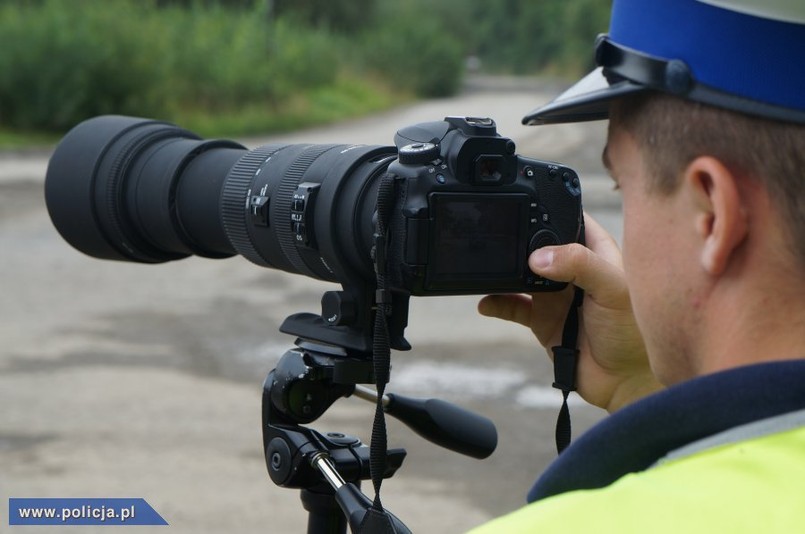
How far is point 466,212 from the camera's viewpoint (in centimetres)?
197

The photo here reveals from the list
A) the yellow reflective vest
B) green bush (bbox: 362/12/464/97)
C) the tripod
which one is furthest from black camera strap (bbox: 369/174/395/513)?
green bush (bbox: 362/12/464/97)

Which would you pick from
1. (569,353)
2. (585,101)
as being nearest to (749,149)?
(585,101)

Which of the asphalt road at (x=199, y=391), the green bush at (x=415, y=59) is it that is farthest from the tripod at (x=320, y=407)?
the green bush at (x=415, y=59)

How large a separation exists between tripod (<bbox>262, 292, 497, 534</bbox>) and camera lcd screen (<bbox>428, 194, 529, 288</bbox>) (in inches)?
7.8

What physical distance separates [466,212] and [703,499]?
102 centimetres

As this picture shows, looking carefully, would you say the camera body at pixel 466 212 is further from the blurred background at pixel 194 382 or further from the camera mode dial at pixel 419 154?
the blurred background at pixel 194 382

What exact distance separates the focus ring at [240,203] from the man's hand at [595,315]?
487 millimetres

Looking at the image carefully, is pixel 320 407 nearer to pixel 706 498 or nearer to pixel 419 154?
pixel 419 154

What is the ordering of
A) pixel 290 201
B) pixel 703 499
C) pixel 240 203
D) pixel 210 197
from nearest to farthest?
1. pixel 703 499
2. pixel 290 201
3. pixel 240 203
4. pixel 210 197

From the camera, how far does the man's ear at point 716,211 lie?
114 cm

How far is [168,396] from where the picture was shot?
6.07m

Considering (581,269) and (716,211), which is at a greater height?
(716,211)

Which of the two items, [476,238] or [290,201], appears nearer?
[476,238]

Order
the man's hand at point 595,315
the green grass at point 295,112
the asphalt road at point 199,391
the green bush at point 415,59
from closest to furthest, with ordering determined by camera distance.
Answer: the man's hand at point 595,315, the asphalt road at point 199,391, the green grass at point 295,112, the green bush at point 415,59
